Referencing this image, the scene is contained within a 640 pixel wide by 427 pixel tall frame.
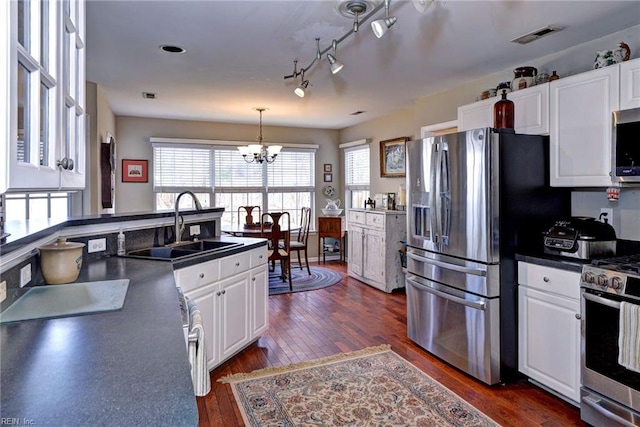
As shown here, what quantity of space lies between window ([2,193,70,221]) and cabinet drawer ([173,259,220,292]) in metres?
0.95

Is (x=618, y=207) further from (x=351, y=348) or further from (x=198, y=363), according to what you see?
(x=198, y=363)

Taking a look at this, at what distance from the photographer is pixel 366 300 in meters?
4.86

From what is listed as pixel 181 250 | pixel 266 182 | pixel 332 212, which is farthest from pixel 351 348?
pixel 266 182

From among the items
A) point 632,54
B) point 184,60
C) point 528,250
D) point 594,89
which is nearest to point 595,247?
point 528,250

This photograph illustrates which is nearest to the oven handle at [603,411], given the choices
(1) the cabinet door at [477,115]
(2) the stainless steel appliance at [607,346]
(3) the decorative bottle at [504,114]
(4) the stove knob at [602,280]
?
(2) the stainless steel appliance at [607,346]

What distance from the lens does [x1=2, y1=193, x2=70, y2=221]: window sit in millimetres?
2637

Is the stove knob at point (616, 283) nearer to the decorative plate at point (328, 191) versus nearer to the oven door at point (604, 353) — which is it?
the oven door at point (604, 353)

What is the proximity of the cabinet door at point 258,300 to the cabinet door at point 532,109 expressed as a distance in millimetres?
2346

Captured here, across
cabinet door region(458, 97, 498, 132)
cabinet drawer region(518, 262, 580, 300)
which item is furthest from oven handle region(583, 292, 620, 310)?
cabinet door region(458, 97, 498, 132)

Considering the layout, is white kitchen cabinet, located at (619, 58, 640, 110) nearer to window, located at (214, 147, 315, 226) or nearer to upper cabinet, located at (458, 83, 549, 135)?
upper cabinet, located at (458, 83, 549, 135)

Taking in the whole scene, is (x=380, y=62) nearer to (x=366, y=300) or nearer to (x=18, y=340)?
(x=366, y=300)

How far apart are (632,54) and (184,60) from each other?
343 cm

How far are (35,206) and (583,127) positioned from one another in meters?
3.97

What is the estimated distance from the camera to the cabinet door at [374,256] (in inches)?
208
